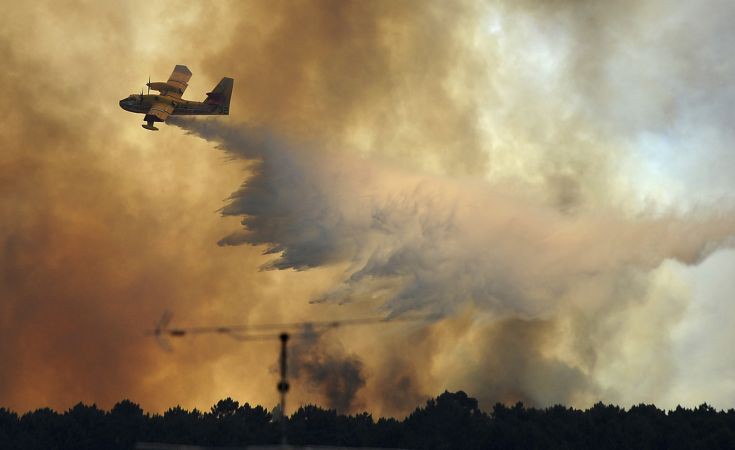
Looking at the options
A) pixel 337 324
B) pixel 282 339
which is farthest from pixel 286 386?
pixel 337 324

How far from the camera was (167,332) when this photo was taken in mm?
136875

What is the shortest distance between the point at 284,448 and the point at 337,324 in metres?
21.6

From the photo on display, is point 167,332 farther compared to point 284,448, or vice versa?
point 167,332

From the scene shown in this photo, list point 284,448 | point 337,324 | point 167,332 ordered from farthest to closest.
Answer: point 337,324 < point 167,332 < point 284,448

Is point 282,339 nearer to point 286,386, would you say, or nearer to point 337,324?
point 286,386

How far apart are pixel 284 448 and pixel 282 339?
29.0ft

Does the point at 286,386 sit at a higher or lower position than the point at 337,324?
lower

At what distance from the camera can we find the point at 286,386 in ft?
433

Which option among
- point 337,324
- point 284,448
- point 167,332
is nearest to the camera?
point 284,448

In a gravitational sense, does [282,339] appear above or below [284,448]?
above

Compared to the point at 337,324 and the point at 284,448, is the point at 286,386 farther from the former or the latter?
the point at 337,324

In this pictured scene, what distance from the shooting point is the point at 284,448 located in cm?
12862

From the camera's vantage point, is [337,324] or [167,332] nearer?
[167,332]

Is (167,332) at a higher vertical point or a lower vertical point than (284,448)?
higher
